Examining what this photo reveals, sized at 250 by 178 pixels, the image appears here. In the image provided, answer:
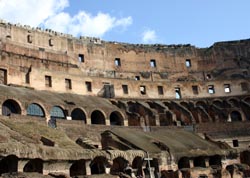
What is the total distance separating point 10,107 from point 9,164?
14.5 meters

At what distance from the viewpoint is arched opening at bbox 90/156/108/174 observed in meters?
25.6

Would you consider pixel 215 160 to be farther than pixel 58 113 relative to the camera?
No

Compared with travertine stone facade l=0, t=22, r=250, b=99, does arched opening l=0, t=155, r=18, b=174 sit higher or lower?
lower

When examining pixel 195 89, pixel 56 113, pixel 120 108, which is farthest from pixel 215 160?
pixel 195 89

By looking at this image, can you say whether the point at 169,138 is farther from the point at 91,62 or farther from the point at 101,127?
the point at 91,62

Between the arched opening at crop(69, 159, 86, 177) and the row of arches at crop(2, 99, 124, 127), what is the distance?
26.9ft

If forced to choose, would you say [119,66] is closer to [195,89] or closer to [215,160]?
[195,89]

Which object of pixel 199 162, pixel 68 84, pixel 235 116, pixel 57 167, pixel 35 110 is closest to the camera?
pixel 57 167

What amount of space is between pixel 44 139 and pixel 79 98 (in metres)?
17.6

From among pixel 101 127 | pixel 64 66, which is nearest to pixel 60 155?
pixel 101 127

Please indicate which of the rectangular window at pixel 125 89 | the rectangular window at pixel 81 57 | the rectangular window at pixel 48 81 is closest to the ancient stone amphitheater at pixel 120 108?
the rectangular window at pixel 48 81

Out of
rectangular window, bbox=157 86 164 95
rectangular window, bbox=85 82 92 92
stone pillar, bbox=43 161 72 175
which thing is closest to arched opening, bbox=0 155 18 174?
stone pillar, bbox=43 161 72 175

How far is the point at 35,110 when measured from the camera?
35.4m

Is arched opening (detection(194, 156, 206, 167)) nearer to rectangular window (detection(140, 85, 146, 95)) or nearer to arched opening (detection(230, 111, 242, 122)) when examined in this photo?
arched opening (detection(230, 111, 242, 122))
